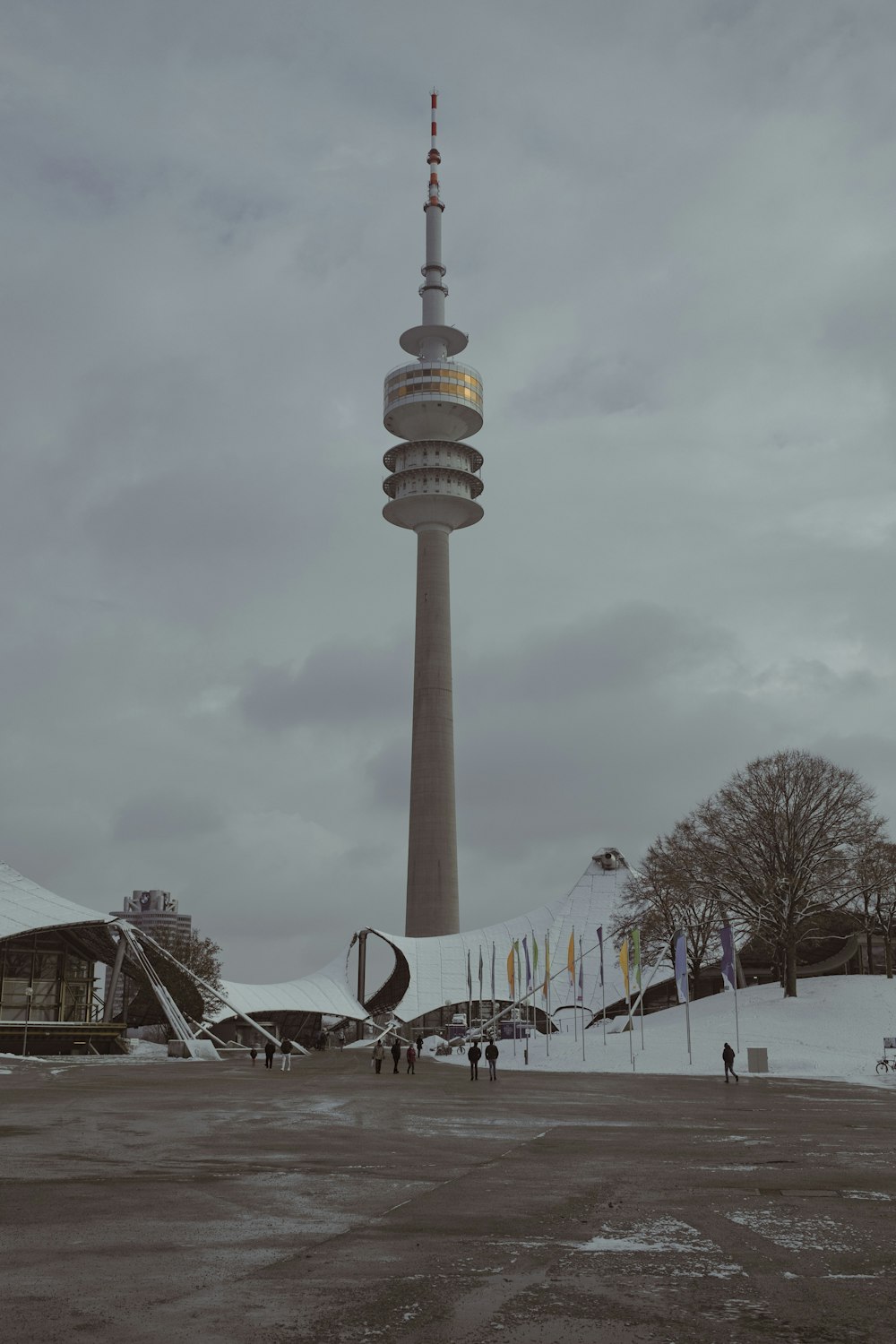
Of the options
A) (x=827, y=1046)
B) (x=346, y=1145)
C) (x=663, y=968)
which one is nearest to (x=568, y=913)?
(x=663, y=968)

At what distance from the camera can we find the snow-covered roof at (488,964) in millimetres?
102625

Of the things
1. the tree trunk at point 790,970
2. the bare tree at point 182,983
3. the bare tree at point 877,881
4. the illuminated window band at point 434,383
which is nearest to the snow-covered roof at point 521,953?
the bare tree at point 182,983

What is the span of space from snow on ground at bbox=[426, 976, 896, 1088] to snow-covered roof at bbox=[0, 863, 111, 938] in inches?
886

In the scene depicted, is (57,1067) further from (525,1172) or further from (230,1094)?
(525,1172)

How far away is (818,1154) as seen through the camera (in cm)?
1741

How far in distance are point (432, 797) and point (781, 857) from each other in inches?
2068

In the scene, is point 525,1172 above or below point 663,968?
below

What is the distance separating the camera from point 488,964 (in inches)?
4277

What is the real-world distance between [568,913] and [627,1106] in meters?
86.8

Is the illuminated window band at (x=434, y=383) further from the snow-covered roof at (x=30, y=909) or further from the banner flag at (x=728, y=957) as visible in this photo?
the banner flag at (x=728, y=957)

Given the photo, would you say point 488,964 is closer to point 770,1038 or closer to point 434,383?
point 770,1038

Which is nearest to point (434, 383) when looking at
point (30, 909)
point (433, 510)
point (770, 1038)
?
point (433, 510)

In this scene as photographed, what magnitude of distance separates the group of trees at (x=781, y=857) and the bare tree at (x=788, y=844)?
0.05 m

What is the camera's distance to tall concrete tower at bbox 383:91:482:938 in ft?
372
